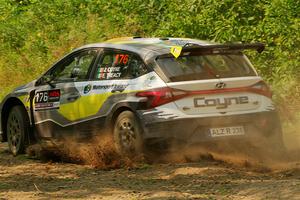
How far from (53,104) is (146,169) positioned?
2.34 metres

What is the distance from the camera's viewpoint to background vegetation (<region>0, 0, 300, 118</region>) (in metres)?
14.2

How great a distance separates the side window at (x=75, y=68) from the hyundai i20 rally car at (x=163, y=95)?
0.05ft

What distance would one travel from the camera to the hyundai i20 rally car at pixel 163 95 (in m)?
9.37

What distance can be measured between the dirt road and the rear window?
1.07 meters

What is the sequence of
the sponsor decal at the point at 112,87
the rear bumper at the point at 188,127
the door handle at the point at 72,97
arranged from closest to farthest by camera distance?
the rear bumper at the point at 188,127, the sponsor decal at the point at 112,87, the door handle at the point at 72,97

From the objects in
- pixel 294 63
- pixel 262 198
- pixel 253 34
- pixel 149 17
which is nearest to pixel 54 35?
pixel 149 17

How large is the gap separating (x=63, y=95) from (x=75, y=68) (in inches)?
16.3

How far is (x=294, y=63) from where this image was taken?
13.7 metres

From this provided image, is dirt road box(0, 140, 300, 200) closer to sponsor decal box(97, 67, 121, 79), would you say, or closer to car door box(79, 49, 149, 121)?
car door box(79, 49, 149, 121)

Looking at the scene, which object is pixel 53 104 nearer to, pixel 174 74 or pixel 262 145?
pixel 174 74

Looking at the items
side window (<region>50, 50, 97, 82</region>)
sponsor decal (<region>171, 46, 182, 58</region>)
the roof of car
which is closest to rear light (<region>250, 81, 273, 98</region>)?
the roof of car

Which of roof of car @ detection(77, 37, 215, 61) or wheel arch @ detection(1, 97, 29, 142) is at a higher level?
roof of car @ detection(77, 37, 215, 61)

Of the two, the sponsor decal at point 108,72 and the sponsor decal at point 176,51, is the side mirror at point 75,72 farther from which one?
the sponsor decal at point 176,51

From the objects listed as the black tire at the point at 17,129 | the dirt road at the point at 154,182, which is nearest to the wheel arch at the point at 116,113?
the dirt road at the point at 154,182
